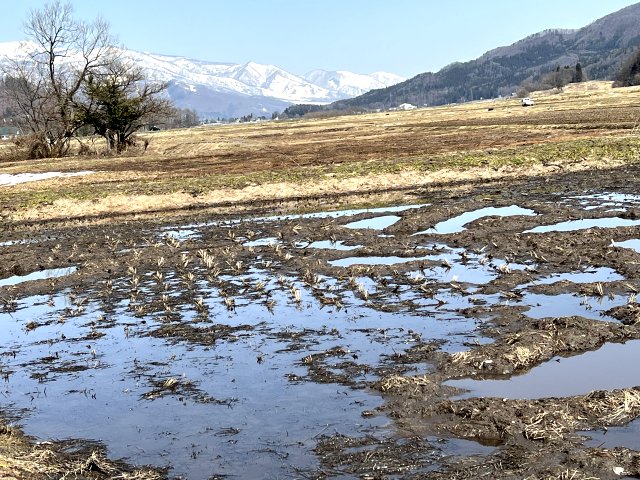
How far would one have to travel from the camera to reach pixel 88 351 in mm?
11555

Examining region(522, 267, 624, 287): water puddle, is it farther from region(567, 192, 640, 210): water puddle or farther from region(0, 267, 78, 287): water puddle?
region(0, 267, 78, 287): water puddle

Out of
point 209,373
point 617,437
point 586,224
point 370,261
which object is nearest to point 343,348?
point 209,373

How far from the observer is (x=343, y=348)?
10.6m

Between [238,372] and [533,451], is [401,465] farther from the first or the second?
[238,372]

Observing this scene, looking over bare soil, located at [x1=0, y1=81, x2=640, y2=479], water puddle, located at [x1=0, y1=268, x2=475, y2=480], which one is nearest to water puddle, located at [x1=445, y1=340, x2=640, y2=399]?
bare soil, located at [x1=0, y1=81, x2=640, y2=479]

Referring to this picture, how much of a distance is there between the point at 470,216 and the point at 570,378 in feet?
44.3

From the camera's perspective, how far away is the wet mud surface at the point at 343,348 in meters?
7.35

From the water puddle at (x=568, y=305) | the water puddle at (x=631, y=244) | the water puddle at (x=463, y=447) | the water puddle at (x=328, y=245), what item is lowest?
the water puddle at (x=463, y=447)

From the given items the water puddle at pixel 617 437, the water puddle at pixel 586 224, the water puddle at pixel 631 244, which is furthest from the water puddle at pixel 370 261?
the water puddle at pixel 617 437

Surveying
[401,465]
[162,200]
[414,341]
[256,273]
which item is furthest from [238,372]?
[162,200]

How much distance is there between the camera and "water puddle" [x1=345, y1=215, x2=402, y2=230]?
21.5m

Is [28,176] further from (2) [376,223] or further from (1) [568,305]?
(1) [568,305]

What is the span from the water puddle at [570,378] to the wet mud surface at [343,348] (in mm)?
40

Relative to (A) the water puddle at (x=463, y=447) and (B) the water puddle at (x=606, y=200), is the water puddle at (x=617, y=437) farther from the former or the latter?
(B) the water puddle at (x=606, y=200)
